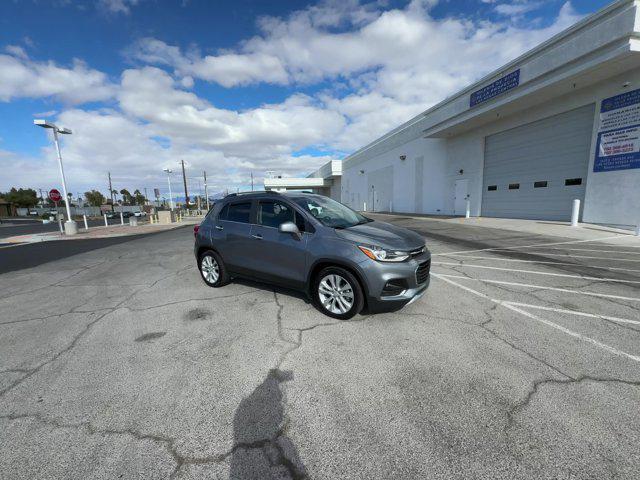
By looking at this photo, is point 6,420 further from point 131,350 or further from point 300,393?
point 300,393

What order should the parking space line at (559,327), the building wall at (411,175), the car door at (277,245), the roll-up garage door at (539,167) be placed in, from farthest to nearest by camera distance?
the building wall at (411,175) → the roll-up garage door at (539,167) → the car door at (277,245) → the parking space line at (559,327)

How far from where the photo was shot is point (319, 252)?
3846mm

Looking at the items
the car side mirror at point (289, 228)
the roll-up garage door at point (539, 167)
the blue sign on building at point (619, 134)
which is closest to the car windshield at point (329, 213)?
the car side mirror at point (289, 228)

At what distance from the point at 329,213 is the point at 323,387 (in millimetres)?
2657

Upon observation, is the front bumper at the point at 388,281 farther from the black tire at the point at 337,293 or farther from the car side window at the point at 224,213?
the car side window at the point at 224,213

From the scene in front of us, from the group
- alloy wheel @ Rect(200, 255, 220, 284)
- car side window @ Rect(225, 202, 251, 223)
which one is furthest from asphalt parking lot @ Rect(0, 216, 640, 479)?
car side window @ Rect(225, 202, 251, 223)

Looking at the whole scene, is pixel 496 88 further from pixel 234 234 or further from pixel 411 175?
pixel 234 234

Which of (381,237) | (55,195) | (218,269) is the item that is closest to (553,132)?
(381,237)

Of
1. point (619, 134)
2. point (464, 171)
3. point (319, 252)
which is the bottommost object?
point (319, 252)

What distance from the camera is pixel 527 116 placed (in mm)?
14750

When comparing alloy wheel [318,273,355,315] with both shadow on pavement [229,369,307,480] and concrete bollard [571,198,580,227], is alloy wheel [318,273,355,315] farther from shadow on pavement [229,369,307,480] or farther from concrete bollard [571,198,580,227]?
concrete bollard [571,198,580,227]

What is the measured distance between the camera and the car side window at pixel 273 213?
4.39 metres

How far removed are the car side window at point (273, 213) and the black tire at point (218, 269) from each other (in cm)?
127

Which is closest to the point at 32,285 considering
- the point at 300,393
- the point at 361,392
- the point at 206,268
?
the point at 206,268
